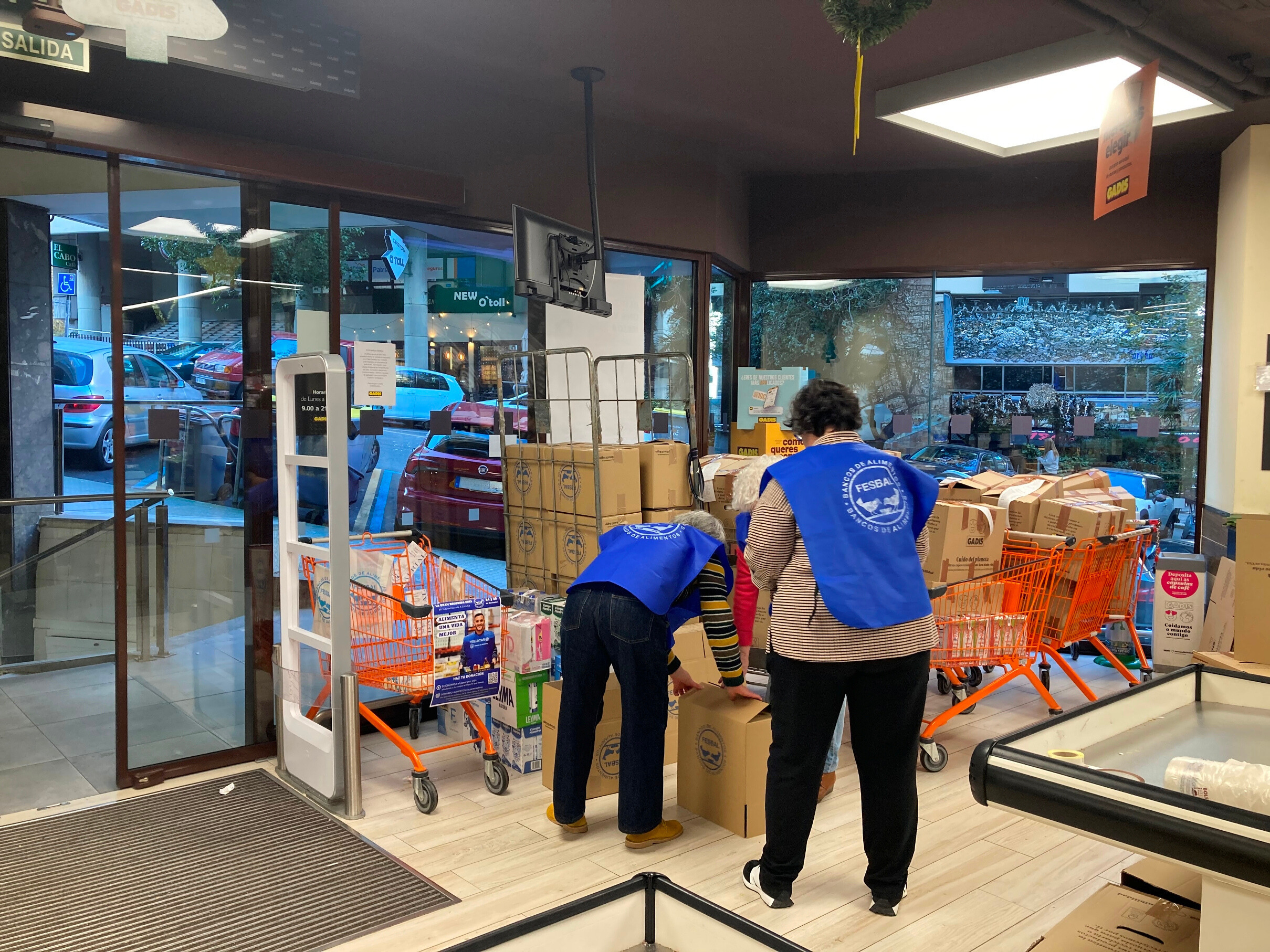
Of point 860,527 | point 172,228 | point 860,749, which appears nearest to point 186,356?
point 172,228

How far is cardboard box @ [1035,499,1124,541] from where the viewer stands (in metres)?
5.00

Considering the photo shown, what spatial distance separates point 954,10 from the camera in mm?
4203

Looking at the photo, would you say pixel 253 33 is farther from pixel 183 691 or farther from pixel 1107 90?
pixel 1107 90

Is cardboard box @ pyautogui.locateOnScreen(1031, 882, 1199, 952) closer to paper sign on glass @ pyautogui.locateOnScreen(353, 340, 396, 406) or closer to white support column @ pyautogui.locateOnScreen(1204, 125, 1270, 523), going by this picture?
paper sign on glass @ pyautogui.locateOnScreen(353, 340, 396, 406)

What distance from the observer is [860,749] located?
2998mm

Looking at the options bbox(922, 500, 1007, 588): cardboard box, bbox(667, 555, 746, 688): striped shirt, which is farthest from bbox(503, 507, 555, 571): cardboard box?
bbox(922, 500, 1007, 588): cardboard box

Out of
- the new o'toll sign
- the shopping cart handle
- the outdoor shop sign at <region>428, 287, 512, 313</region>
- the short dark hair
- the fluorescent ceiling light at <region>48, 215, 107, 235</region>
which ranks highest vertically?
the new o'toll sign

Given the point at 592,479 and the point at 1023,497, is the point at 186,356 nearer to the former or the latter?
the point at 592,479

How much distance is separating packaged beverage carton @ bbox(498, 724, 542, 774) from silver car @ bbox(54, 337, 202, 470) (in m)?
2.02

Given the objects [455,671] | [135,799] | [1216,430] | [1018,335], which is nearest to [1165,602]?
[1216,430]

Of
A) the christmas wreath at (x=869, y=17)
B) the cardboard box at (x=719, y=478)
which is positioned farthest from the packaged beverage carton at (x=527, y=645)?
the christmas wreath at (x=869, y=17)

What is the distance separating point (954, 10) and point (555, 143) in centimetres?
233

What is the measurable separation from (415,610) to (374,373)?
4.93ft

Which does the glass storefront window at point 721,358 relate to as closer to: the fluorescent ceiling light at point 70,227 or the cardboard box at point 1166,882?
the fluorescent ceiling light at point 70,227
